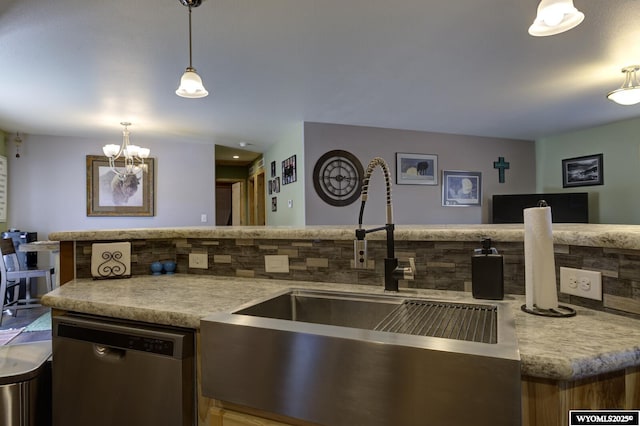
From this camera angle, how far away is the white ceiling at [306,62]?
1986mm

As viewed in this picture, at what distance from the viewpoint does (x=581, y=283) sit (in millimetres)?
949

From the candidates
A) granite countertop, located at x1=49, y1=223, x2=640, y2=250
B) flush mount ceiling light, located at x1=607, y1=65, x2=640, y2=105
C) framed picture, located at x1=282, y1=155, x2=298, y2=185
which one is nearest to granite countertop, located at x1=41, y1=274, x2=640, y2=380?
granite countertop, located at x1=49, y1=223, x2=640, y2=250

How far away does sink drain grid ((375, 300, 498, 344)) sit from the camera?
84 cm

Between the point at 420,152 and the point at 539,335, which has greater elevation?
the point at 420,152

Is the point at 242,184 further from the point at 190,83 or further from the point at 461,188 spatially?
the point at 190,83

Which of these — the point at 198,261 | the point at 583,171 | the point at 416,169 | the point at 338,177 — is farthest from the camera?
the point at 583,171

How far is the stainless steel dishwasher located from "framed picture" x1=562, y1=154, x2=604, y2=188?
5847mm

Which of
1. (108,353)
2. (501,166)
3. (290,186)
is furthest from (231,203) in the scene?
(108,353)

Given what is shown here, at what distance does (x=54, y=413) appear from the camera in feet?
3.71

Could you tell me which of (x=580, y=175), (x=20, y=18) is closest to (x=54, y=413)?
(x=20, y=18)

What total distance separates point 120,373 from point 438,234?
1.08 metres

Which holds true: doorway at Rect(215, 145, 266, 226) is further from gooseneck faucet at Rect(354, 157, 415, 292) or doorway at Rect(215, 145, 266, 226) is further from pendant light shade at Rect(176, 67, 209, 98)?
gooseneck faucet at Rect(354, 157, 415, 292)

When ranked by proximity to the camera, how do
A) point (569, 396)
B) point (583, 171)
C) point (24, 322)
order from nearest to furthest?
point (569, 396), point (24, 322), point (583, 171)

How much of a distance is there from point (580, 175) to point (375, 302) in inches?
214
